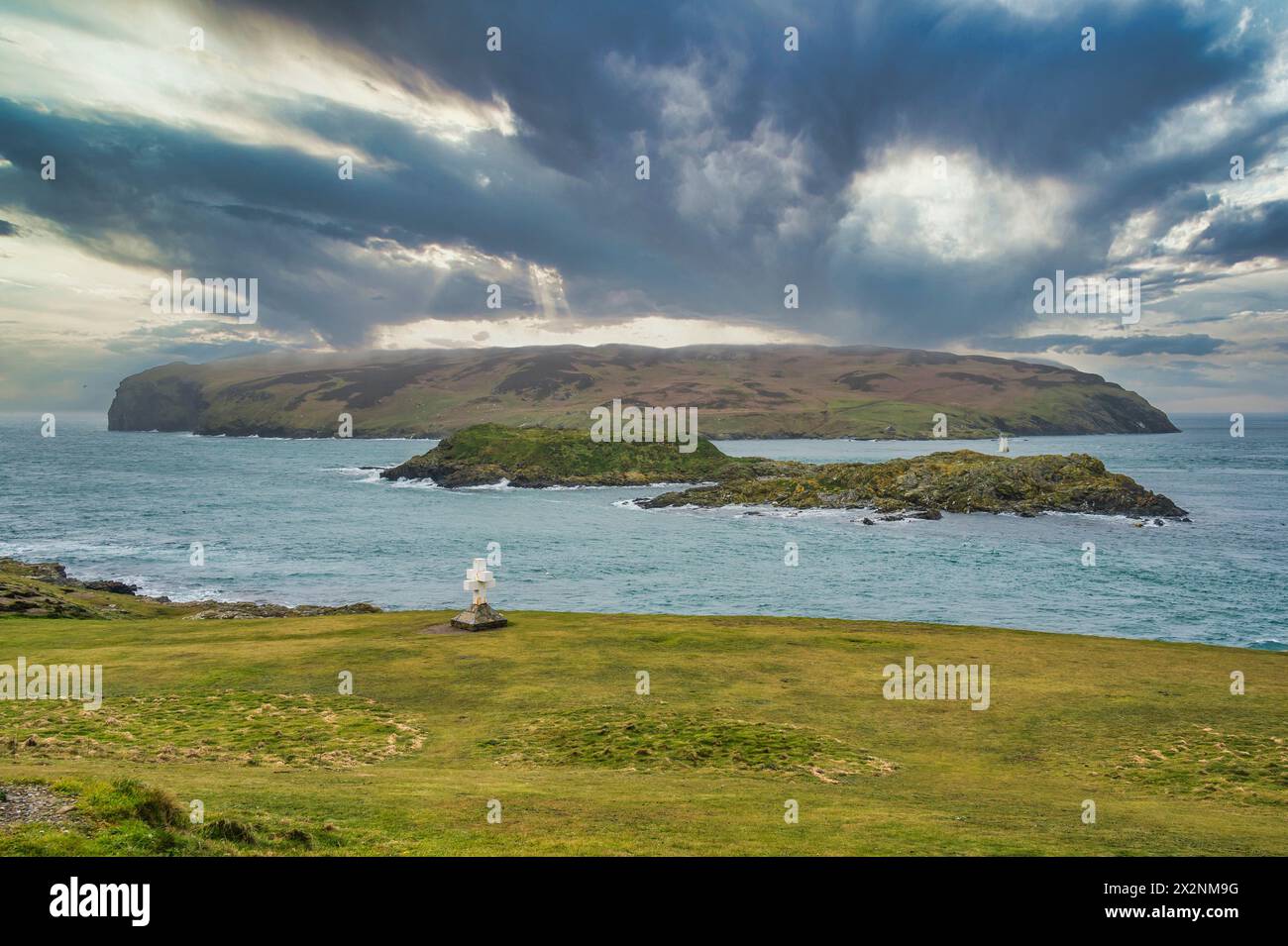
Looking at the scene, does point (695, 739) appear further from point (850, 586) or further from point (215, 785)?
point (850, 586)

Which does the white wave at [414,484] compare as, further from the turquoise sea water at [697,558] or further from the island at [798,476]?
the turquoise sea water at [697,558]

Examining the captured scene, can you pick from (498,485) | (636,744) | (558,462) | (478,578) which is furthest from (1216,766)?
(558,462)

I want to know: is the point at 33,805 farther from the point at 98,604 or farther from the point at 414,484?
the point at 414,484

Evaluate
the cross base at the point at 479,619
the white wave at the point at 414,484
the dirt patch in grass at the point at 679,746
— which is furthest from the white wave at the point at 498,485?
the dirt patch in grass at the point at 679,746

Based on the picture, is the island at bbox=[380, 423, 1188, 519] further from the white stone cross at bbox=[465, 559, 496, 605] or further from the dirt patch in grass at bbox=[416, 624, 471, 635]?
the dirt patch in grass at bbox=[416, 624, 471, 635]

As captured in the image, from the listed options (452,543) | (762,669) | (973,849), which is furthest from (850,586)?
(973,849)

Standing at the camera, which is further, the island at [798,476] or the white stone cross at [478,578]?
the island at [798,476]

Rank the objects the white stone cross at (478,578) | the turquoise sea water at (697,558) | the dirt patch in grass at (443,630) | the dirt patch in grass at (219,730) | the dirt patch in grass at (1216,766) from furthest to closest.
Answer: the turquoise sea water at (697,558)
the white stone cross at (478,578)
the dirt patch in grass at (443,630)
the dirt patch in grass at (219,730)
the dirt patch in grass at (1216,766)

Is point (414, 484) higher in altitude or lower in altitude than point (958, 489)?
higher
